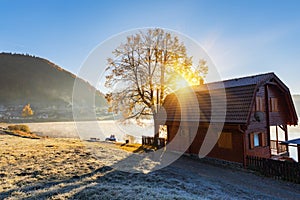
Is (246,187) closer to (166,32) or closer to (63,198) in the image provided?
(63,198)

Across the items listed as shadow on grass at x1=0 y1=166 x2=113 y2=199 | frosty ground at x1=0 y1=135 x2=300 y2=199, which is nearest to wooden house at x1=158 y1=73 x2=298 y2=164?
frosty ground at x1=0 y1=135 x2=300 y2=199

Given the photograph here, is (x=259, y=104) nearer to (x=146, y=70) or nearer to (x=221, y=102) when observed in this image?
(x=221, y=102)

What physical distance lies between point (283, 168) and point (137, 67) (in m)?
14.5

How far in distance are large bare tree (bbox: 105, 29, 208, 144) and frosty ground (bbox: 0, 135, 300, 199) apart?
32.2 ft

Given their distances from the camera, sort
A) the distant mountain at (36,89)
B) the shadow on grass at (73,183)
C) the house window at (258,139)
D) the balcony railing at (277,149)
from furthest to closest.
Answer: the distant mountain at (36,89) → the balcony railing at (277,149) → the house window at (258,139) → the shadow on grass at (73,183)

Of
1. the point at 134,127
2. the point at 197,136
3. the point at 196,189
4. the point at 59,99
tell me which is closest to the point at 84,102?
the point at 59,99

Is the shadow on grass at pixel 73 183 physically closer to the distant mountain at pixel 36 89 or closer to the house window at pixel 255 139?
the house window at pixel 255 139

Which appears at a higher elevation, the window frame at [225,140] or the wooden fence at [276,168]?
the window frame at [225,140]

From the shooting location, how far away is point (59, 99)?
114 m

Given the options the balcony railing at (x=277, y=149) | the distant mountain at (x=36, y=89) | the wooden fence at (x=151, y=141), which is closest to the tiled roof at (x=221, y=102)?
the balcony railing at (x=277, y=149)

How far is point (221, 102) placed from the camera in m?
14.7

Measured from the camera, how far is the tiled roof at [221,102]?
13469 millimetres

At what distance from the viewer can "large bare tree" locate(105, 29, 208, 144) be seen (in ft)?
66.8

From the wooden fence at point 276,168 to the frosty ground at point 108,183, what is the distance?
0.53 metres
